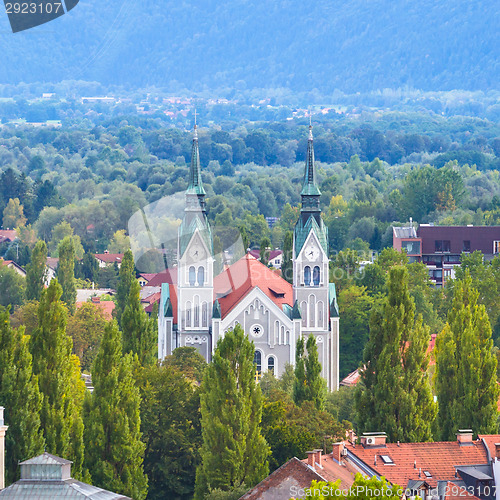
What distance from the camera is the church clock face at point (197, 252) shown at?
84.4 metres

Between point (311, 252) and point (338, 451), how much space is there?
3326 cm

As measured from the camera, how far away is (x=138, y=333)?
75.4 metres

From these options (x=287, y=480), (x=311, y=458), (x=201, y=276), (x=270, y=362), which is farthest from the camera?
(x=201, y=276)

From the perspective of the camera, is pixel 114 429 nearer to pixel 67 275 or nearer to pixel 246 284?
pixel 246 284

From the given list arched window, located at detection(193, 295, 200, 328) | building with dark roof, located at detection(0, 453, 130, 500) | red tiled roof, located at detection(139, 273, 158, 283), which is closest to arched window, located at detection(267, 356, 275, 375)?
arched window, located at detection(193, 295, 200, 328)

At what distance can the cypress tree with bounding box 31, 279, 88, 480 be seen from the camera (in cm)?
5334

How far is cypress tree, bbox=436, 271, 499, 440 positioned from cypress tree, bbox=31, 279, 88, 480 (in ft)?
48.4

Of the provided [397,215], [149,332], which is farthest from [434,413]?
[397,215]

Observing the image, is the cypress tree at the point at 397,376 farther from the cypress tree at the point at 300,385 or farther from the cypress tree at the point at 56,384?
the cypress tree at the point at 56,384

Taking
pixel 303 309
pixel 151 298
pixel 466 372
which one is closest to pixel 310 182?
pixel 303 309

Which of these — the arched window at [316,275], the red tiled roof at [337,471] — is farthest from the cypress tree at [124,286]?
the red tiled roof at [337,471]

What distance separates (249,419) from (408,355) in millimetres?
8218

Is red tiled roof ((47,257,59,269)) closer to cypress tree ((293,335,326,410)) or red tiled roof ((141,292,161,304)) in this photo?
red tiled roof ((141,292,161,304))

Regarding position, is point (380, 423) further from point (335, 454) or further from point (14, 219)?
point (14, 219)
